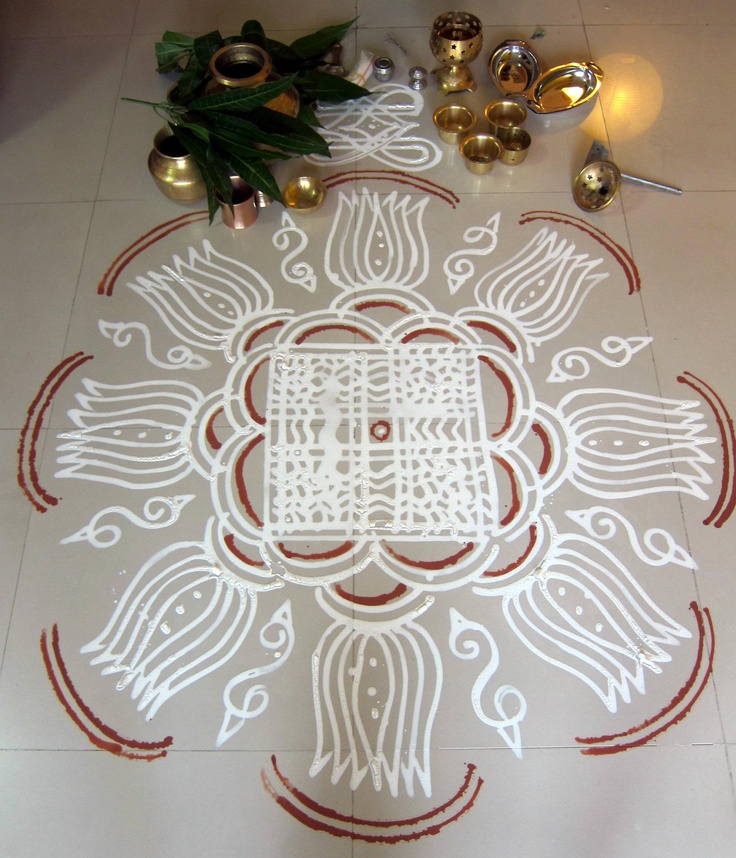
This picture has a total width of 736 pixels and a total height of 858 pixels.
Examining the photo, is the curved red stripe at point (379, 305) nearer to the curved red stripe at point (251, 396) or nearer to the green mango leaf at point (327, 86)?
the curved red stripe at point (251, 396)

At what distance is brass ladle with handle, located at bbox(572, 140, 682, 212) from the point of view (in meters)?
1.55

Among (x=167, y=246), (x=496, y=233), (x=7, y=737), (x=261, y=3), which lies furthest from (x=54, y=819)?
(x=261, y=3)

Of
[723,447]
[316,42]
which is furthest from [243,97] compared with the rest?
[723,447]

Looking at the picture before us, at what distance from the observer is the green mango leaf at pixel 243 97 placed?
1.38 metres

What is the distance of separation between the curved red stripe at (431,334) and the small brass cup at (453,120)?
1.88 ft

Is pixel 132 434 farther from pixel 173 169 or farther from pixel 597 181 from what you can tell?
pixel 597 181

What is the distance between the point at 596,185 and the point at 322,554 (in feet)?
3.66

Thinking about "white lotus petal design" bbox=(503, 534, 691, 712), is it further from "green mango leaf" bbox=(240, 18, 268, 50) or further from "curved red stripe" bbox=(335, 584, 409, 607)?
"green mango leaf" bbox=(240, 18, 268, 50)

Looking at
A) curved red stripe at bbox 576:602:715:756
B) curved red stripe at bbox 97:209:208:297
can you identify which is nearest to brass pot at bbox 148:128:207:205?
curved red stripe at bbox 97:209:208:297

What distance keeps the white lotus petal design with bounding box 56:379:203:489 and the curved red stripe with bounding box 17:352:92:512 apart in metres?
0.05

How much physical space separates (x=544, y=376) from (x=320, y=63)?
40.9 inches

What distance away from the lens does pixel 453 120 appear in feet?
5.49

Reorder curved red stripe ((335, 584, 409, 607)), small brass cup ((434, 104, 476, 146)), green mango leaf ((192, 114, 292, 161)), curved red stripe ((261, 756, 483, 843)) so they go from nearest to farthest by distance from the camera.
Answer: curved red stripe ((261, 756, 483, 843)), curved red stripe ((335, 584, 409, 607)), green mango leaf ((192, 114, 292, 161)), small brass cup ((434, 104, 476, 146))

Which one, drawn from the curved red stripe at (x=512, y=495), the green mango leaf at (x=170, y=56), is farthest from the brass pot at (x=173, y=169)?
the curved red stripe at (x=512, y=495)
